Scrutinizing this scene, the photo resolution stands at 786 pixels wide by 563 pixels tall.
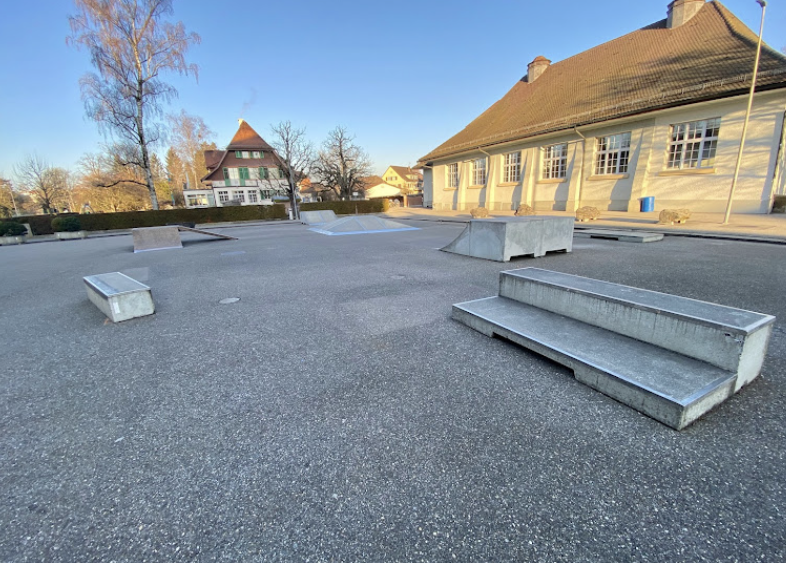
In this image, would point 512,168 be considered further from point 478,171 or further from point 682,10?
point 682,10

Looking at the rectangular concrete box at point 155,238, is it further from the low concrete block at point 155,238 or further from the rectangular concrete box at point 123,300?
the rectangular concrete box at point 123,300

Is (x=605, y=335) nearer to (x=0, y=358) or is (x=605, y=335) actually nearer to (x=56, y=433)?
(x=56, y=433)

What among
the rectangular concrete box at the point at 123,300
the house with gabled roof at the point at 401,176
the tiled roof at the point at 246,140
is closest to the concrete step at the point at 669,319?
the rectangular concrete box at the point at 123,300

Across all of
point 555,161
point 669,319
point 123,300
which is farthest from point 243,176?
point 669,319

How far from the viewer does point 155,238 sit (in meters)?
13.2

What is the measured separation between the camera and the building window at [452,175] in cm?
3074

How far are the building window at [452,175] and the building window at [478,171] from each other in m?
2.34

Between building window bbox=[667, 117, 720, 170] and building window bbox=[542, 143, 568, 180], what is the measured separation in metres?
5.55

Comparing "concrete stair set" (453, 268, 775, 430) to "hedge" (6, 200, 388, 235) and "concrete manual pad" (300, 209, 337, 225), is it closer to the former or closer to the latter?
"concrete manual pad" (300, 209, 337, 225)

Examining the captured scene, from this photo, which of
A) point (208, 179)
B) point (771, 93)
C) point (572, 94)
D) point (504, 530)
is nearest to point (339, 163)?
point (208, 179)

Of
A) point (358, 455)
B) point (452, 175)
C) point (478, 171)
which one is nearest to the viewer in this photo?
point (358, 455)

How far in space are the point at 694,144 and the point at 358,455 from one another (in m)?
21.6

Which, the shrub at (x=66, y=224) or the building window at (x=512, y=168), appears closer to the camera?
the shrub at (x=66, y=224)

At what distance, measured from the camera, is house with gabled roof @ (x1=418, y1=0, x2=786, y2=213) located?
1437cm
